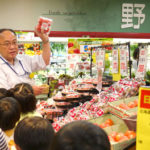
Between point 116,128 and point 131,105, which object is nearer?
point 116,128

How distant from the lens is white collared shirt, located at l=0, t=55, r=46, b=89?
2.66m

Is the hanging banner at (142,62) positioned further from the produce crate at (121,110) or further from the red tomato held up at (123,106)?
the red tomato held up at (123,106)

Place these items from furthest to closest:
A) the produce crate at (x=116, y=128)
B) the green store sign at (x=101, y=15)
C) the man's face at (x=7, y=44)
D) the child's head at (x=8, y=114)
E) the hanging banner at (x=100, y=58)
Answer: the green store sign at (x=101, y=15)
the hanging banner at (x=100, y=58)
the man's face at (x=7, y=44)
the child's head at (x=8, y=114)
the produce crate at (x=116, y=128)

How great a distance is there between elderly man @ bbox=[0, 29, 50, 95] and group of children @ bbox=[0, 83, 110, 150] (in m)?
0.41

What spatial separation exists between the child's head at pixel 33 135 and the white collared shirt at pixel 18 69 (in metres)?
1.44

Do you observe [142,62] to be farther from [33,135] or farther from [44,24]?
[33,135]

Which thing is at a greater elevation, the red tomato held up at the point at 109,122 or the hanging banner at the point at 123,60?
the hanging banner at the point at 123,60

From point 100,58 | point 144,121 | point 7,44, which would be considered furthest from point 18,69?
point 144,121

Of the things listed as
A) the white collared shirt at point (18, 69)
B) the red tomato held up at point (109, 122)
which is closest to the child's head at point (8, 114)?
the red tomato held up at point (109, 122)

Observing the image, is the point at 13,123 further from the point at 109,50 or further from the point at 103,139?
the point at 109,50

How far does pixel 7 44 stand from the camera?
2.63 metres

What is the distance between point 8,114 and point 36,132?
0.52 m

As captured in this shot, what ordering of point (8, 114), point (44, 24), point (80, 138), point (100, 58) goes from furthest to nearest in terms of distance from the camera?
point (100, 58), point (44, 24), point (8, 114), point (80, 138)

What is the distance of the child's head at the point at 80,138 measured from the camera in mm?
663
